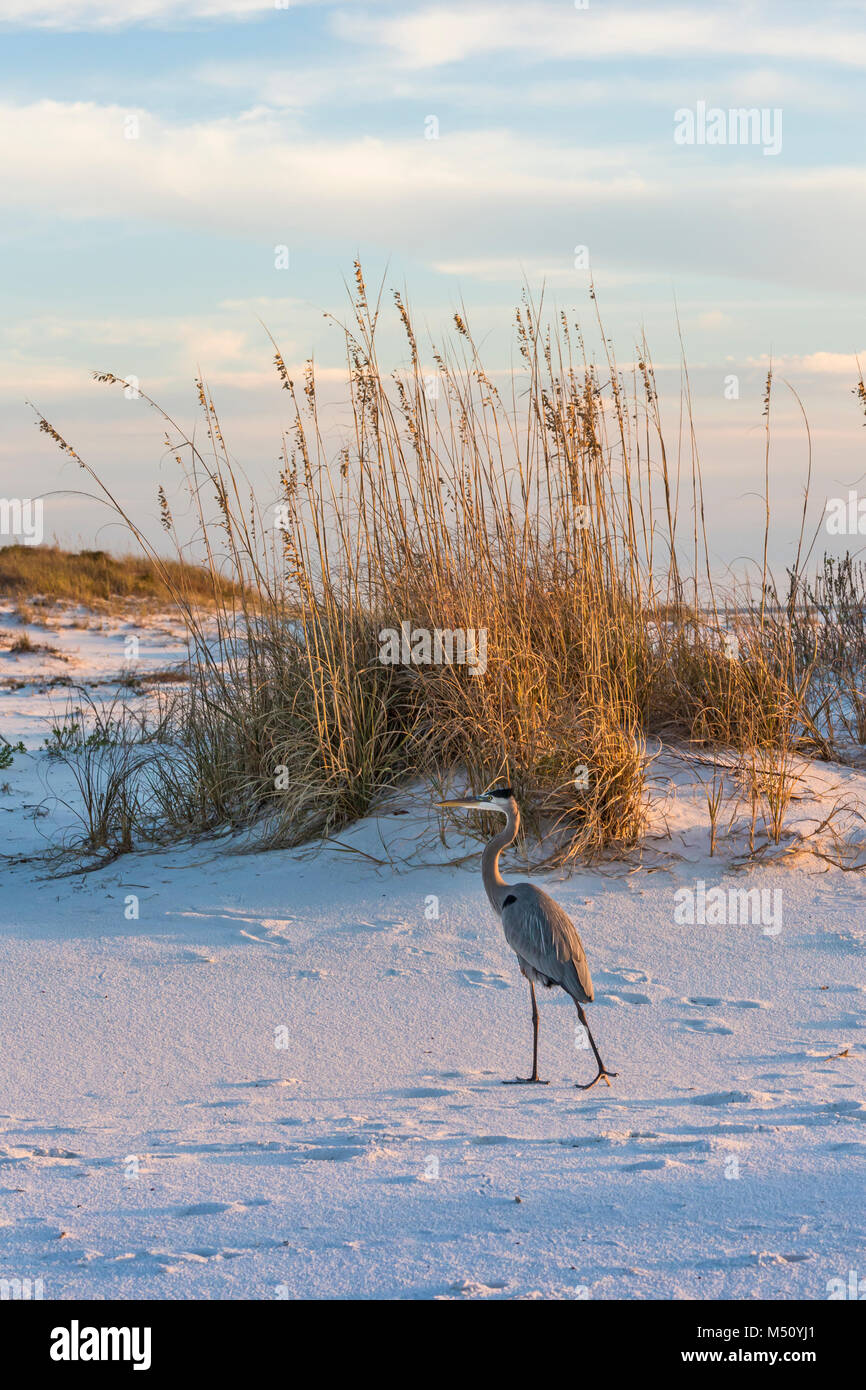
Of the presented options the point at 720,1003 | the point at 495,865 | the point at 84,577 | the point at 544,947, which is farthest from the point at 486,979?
the point at 84,577

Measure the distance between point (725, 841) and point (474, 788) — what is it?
1106 mm

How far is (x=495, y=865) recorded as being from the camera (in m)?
3.89

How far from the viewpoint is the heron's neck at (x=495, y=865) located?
3826 millimetres

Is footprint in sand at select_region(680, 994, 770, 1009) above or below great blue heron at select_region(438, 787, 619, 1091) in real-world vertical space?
below

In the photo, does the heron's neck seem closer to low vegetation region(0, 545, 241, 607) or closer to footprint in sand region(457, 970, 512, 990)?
footprint in sand region(457, 970, 512, 990)

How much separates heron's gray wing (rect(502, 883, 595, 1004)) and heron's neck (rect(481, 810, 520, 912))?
15 centimetres

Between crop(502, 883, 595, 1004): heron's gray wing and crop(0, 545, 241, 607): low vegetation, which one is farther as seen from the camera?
crop(0, 545, 241, 607): low vegetation

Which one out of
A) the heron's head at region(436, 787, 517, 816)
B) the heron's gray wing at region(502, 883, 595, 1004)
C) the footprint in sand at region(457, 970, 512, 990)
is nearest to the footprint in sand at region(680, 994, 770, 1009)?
the footprint in sand at region(457, 970, 512, 990)

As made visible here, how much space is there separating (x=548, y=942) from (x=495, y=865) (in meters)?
0.43

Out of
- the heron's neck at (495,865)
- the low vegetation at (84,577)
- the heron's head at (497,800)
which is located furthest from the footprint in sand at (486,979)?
the low vegetation at (84,577)

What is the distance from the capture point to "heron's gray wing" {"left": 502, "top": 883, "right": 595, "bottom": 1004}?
11.4ft

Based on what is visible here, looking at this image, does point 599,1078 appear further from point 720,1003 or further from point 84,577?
point 84,577

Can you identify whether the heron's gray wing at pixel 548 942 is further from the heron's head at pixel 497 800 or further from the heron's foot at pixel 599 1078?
the heron's head at pixel 497 800
